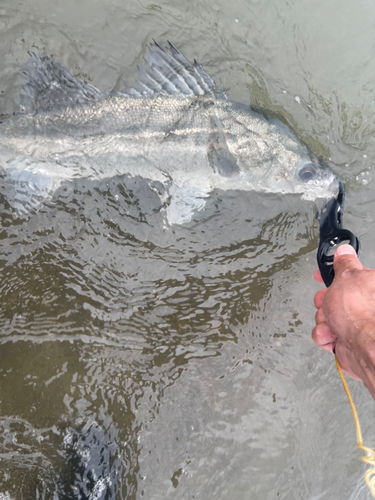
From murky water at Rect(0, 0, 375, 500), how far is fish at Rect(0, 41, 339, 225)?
23 centimetres

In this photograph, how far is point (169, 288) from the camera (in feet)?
11.7

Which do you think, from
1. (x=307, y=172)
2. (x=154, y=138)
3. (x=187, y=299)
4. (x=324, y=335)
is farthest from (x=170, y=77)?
(x=324, y=335)

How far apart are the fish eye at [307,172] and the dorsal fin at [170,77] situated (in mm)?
1207

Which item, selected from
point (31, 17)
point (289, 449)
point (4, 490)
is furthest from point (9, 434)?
point (31, 17)

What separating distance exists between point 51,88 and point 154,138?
105cm

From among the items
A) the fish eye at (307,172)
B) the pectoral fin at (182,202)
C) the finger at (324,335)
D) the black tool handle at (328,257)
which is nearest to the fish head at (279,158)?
the fish eye at (307,172)

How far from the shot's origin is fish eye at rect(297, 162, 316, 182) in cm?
344

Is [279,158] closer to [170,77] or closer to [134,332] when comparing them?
[170,77]

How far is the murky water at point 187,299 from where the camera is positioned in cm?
317

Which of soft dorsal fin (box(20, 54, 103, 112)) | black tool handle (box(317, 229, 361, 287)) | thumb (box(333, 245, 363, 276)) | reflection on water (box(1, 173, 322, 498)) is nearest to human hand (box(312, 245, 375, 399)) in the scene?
thumb (box(333, 245, 363, 276))

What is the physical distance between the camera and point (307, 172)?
11.3 feet

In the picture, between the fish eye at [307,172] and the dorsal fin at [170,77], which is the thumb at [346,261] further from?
the dorsal fin at [170,77]

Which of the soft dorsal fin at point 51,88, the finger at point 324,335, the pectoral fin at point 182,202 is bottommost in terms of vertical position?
the pectoral fin at point 182,202

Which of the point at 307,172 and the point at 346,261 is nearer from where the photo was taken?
the point at 346,261
